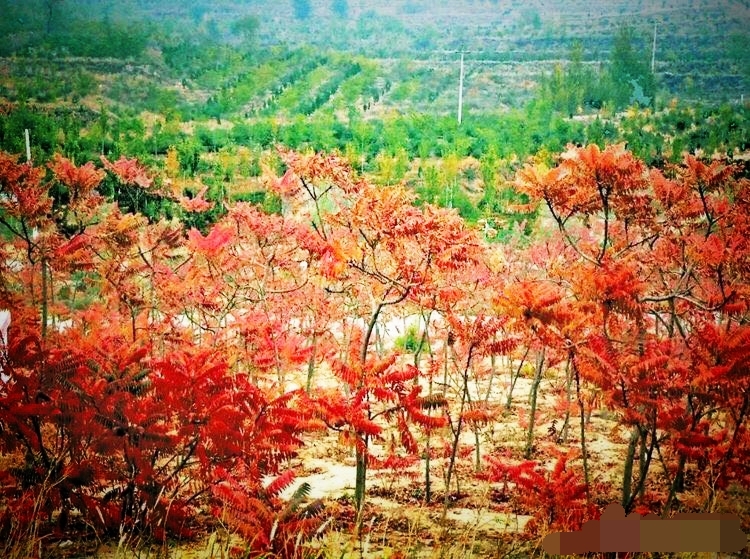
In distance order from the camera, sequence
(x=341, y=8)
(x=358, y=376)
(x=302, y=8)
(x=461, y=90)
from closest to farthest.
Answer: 1. (x=358, y=376)
2. (x=302, y=8)
3. (x=461, y=90)
4. (x=341, y=8)

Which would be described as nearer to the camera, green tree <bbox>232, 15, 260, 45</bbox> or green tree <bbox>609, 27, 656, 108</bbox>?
green tree <bbox>609, 27, 656, 108</bbox>

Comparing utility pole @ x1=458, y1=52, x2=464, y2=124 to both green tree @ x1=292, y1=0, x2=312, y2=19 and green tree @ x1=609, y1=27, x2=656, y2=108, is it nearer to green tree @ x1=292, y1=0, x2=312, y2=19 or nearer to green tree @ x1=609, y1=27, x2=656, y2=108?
green tree @ x1=292, y1=0, x2=312, y2=19

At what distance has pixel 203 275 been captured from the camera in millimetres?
5344

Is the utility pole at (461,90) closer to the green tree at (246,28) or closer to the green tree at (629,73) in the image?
the green tree at (629,73)

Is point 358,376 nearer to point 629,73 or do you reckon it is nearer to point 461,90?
point 629,73

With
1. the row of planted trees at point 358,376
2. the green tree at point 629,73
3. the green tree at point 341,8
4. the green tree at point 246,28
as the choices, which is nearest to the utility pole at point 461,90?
the green tree at point 341,8

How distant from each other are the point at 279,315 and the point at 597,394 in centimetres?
306

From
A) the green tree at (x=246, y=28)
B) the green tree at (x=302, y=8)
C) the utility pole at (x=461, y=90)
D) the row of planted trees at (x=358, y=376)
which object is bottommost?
the row of planted trees at (x=358, y=376)

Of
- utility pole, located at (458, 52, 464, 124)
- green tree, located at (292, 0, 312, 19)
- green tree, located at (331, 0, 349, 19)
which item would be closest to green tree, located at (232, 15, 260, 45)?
green tree, located at (292, 0, 312, 19)

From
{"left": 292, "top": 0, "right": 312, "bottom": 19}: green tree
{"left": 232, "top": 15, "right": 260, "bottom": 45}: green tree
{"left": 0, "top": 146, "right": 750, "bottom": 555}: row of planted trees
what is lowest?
{"left": 0, "top": 146, "right": 750, "bottom": 555}: row of planted trees

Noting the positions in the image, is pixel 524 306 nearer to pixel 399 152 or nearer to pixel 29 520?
pixel 29 520

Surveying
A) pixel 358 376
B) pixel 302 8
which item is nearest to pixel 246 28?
pixel 302 8

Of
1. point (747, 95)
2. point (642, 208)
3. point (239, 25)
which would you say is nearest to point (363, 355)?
point (642, 208)

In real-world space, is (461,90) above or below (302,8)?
below
